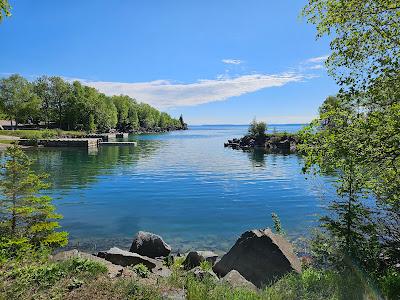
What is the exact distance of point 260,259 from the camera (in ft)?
41.0

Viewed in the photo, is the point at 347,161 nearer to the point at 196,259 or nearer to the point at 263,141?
the point at 196,259

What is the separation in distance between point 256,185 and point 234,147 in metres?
59.5

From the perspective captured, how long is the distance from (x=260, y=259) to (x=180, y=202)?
56.9ft

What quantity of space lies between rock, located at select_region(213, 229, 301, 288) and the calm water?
201cm

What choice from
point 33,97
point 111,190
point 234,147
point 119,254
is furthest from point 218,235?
point 33,97

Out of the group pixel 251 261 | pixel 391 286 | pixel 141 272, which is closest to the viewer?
pixel 391 286

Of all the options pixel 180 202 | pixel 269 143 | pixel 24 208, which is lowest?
pixel 180 202

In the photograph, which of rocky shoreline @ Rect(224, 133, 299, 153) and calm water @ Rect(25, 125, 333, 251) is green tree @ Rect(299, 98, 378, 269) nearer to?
calm water @ Rect(25, 125, 333, 251)

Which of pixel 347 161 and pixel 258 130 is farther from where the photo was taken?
pixel 258 130

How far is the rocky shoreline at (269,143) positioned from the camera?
91825 millimetres

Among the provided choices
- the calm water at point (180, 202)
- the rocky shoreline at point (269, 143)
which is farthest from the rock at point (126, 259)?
the rocky shoreline at point (269, 143)

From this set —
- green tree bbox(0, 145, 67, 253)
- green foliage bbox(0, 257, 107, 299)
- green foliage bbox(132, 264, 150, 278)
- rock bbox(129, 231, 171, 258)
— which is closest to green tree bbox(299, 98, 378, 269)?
green foliage bbox(132, 264, 150, 278)

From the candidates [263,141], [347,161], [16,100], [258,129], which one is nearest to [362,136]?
[347,161]

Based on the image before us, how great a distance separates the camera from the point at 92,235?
20.5 meters
